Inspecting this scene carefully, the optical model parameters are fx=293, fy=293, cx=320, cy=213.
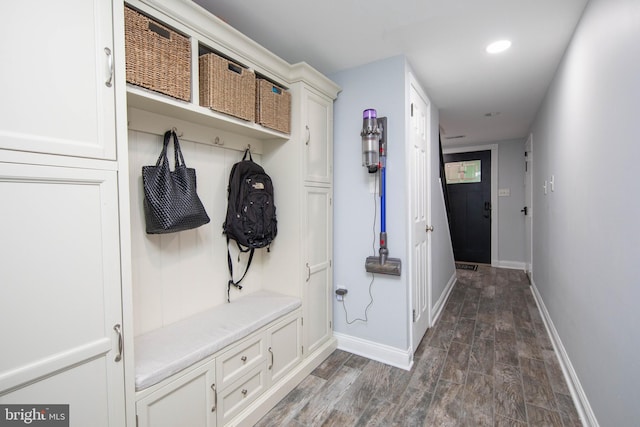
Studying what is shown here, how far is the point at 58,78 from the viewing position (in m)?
0.93

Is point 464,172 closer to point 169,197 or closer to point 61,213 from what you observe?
point 169,197

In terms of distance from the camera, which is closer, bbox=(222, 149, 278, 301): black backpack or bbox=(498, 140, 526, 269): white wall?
bbox=(222, 149, 278, 301): black backpack

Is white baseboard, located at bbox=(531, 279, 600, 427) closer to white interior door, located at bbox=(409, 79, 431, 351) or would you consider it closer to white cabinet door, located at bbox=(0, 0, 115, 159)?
white interior door, located at bbox=(409, 79, 431, 351)

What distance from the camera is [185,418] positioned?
131 cm

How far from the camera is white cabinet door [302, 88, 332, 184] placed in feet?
6.89

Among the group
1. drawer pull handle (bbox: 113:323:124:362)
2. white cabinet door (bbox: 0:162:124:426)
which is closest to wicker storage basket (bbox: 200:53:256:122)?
white cabinet door (bbox: 0:162:124:426)

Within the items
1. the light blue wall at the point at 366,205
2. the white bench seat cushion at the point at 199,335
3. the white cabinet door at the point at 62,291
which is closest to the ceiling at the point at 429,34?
the light blue wall at the point at 366,205

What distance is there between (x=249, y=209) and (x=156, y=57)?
37.3 inches

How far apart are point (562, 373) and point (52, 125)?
3114 millimetres

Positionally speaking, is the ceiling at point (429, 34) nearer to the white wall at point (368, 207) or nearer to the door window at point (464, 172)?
the white wall at point (368, 207)

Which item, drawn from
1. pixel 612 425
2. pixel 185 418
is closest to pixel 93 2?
pixel 185 418

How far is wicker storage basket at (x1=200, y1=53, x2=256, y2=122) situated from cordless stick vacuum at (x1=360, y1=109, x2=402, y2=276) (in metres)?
0.82

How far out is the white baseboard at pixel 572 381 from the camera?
156 centimetres

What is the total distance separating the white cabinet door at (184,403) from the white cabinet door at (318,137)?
1326mm
